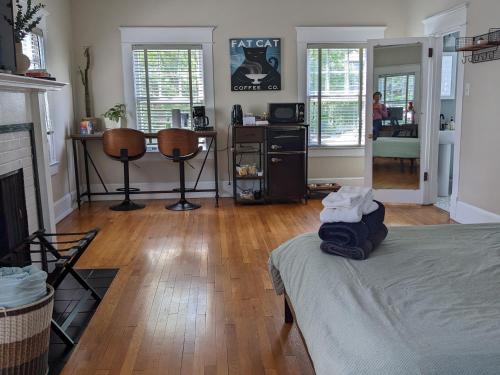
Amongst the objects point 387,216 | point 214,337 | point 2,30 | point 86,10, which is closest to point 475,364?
point 214,337

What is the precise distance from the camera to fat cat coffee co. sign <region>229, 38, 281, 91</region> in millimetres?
6004

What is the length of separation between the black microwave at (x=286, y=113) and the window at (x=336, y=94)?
515mm

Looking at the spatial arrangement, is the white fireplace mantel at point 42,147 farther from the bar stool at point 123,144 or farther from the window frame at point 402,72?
the window frame at point 402,72

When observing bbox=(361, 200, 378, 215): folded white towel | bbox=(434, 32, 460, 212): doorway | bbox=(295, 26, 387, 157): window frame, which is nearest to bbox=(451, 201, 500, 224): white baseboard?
bbox=(434, 32, 460, 212): doorway

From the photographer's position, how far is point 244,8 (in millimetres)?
5961

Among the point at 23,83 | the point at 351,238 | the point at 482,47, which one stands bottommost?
the point at 351,238

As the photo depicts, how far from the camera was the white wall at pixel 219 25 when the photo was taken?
5859 mm

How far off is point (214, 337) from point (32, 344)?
0.91 metres

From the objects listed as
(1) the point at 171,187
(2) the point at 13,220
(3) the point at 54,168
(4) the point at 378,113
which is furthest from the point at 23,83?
(4) the point at 378,113

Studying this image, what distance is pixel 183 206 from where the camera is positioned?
5.66 meters

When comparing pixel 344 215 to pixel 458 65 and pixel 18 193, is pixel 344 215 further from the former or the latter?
pixel 458 65

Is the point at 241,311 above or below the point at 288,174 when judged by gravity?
below

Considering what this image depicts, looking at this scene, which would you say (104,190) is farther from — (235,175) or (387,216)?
(387,216)

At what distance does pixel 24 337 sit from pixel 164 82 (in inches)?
176
